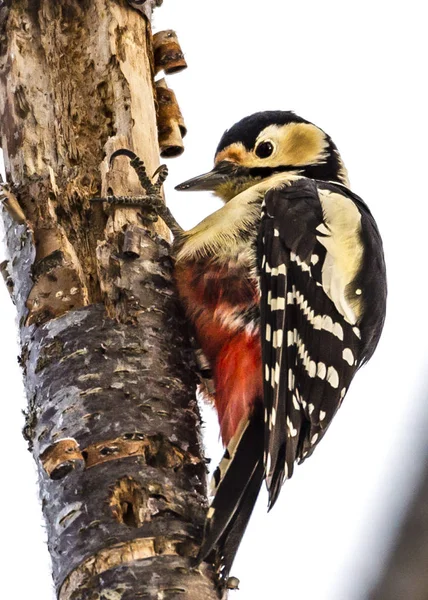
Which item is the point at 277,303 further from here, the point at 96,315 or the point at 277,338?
the point at 96,315

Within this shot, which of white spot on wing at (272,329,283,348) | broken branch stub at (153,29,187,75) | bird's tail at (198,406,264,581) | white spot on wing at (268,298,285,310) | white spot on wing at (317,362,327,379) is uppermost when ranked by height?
broken branch stub at (153,29,187,75)

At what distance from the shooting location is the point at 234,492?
1680 millimetres

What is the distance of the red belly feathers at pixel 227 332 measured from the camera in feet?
6.52

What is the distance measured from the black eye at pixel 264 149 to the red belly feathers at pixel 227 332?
646 mm

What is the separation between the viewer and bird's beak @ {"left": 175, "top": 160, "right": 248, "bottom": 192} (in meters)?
2.55

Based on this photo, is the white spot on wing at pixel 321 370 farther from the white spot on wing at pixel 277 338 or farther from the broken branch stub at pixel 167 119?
the broken branch stub at pixel 167 119

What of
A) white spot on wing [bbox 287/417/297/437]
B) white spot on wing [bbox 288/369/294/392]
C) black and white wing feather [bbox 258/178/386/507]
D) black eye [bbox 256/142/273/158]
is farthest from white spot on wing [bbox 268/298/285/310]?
black eye [bbox 256/142/273/158]

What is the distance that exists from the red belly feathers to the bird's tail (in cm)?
7

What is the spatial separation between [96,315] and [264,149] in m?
1.06

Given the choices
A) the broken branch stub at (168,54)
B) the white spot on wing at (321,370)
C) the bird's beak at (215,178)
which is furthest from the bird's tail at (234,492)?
the broken branch stub at (168,54)

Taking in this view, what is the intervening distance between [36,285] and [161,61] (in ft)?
3.07

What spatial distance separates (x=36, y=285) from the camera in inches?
76.7

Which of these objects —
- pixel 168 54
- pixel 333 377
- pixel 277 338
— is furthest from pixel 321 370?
pixel 168 54

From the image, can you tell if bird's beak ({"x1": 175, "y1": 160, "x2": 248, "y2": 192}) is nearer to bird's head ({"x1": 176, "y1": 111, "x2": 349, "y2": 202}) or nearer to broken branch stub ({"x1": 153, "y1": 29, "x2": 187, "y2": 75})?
bird's head ({"x1": 176, "y1": 111, "x2": 349, "y2": 202})
